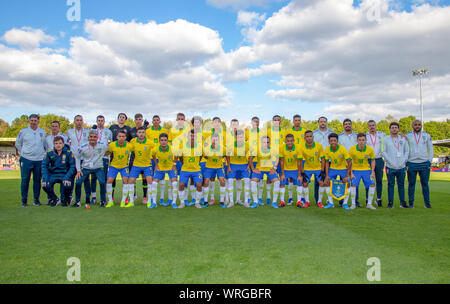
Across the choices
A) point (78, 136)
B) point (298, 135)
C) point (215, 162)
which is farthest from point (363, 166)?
point (78, 136)

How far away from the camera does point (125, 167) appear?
26.7 ft

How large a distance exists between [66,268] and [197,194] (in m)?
4.74

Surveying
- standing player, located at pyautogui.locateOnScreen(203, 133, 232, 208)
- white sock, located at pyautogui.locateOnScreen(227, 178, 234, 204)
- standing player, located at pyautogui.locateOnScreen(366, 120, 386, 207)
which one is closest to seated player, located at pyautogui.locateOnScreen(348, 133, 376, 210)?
standing player, located at pyautogui.locateOnScreen(366, 120, 386, 207)

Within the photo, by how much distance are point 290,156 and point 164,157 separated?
338 cm

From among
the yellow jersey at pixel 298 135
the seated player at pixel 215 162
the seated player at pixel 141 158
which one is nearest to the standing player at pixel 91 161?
the seated player at pixel 141 158

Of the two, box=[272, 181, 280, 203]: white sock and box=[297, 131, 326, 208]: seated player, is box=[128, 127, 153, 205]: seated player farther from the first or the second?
box=[297, 131, 326, 208]: seated player

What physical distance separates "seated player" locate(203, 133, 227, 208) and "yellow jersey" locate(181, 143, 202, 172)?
0.22 metres

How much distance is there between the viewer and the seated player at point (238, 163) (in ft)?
26.4

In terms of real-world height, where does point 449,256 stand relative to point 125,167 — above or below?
below

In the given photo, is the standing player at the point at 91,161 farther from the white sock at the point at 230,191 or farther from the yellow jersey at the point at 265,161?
the yellow jersey at the point at 265,161

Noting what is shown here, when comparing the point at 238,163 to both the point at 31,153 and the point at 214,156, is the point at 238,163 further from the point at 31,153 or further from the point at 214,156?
the point at 31,153

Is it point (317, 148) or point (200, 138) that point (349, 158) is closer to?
point (317, 148)

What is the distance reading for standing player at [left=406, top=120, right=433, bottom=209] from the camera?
26.2ft
